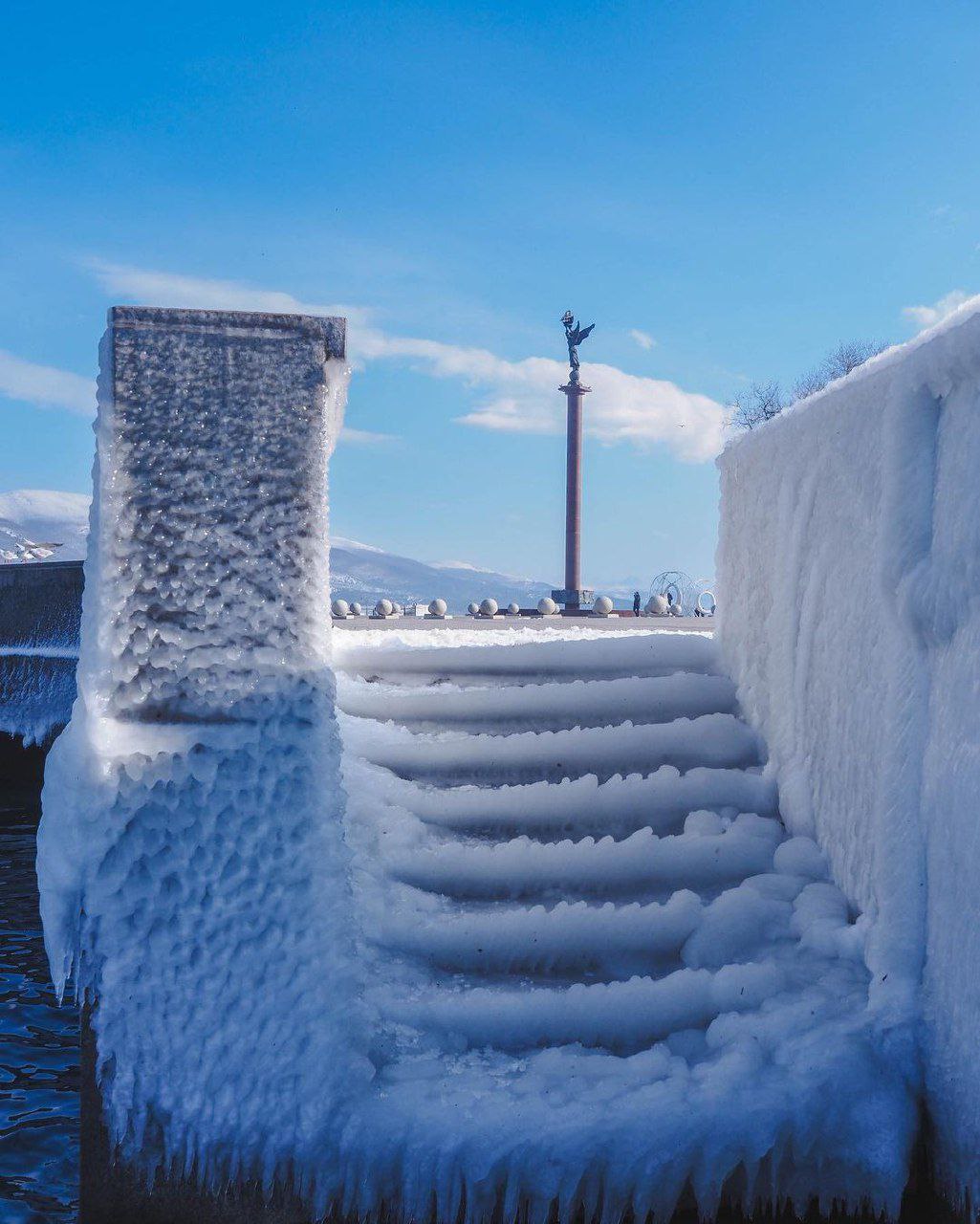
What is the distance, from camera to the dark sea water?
2.71 m

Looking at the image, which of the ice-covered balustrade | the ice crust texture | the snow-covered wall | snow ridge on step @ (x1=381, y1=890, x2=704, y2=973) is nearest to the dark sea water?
the ice crust texture

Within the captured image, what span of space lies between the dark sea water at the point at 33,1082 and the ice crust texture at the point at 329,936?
0.69 metres

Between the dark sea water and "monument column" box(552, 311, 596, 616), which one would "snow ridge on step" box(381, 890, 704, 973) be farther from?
"monument column" box(552, 311, 596, 616)

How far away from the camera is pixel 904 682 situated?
2.28 meters

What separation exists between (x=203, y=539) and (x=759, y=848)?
71.8 inches

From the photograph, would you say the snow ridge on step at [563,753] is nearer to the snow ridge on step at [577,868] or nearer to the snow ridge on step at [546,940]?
the snow ridge on step at [577,868]

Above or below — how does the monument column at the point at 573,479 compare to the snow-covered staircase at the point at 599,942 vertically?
above

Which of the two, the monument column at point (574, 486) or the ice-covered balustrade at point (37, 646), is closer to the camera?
the ice-covered balustrade at point (37, 646)

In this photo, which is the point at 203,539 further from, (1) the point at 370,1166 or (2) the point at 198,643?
(1) the point at 370,1166

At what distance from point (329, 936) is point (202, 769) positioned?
1.68ft

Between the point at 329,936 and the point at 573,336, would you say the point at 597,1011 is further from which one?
the point at 573,336

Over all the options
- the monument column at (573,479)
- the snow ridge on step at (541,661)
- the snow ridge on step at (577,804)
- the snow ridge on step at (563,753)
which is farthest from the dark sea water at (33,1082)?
the monument column at (573,479)

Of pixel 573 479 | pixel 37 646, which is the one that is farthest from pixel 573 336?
pixel 37 646

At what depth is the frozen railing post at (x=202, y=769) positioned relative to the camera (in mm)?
2297
